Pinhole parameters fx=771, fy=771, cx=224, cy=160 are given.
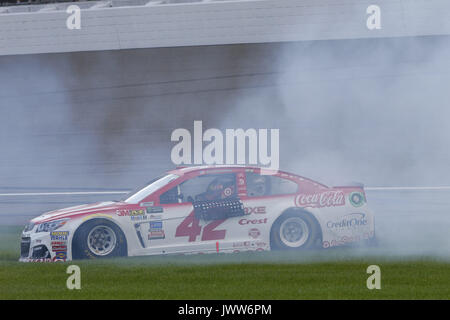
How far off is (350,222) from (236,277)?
2328 millimetres

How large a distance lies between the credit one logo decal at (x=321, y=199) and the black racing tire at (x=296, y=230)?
0.12 m

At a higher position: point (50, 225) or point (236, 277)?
point (50, 225)

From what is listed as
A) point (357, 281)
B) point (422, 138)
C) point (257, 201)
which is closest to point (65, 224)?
point (257, 201)

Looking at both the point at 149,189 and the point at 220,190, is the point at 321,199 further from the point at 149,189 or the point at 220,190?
the point at 149,189

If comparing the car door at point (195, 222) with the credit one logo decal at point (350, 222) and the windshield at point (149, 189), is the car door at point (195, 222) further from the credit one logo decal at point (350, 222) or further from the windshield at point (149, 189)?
the credit one logo decal at point (350, 222)

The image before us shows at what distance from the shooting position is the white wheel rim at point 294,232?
26.5 ft

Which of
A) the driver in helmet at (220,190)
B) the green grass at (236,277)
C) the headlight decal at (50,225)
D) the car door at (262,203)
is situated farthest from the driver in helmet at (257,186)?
the headlight decal at (50,225)

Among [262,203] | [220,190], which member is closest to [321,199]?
[262,203]

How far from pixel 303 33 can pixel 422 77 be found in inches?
108

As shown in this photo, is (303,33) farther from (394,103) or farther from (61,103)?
(61,103)

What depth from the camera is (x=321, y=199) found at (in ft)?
27.1

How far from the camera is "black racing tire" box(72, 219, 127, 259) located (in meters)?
7.69

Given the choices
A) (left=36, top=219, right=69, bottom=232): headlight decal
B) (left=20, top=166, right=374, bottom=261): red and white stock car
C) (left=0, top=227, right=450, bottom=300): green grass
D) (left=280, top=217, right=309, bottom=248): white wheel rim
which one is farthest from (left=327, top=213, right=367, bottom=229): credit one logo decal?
(left=36, top=219, right=69, bottom=232): headlight decal

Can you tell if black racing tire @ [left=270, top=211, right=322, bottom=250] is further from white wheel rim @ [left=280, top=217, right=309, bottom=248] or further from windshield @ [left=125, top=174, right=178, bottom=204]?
windshield @ [left=125, top=174, right=178, bottom=204]
